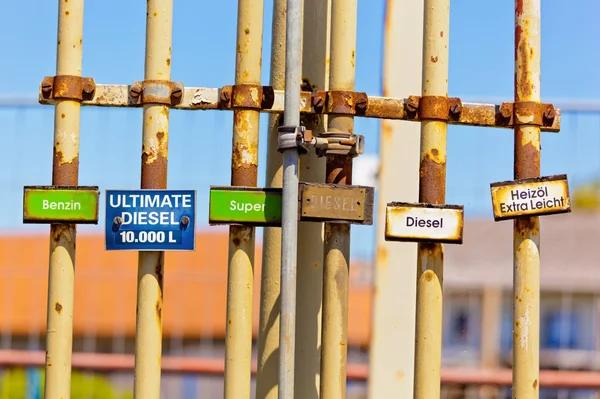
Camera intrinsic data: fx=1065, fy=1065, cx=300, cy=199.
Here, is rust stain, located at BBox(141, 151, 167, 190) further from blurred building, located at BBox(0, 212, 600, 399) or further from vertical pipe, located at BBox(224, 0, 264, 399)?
blurred building, located at BBox(0, 212, 600, 399)

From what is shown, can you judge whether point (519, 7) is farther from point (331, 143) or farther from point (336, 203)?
point (336, 203)

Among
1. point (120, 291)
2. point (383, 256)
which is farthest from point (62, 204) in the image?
point (120, 291)

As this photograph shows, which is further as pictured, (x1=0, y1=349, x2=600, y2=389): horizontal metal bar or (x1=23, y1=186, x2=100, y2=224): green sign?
(x1=0, y1=349, x2=600, y2=389): horizontal metal bar

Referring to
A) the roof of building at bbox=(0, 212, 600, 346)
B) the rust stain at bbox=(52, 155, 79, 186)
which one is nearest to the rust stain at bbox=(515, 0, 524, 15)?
the rust stain at bbox=(52, 155, 79, 186)

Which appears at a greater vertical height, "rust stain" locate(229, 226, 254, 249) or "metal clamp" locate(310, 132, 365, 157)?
"metal clamp" locate(310, 132, 365, 157)

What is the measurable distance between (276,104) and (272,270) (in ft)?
2.15

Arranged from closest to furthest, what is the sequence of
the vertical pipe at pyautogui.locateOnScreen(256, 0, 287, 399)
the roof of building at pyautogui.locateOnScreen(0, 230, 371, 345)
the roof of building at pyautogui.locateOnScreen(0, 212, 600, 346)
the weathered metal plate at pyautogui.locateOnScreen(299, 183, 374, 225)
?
the weathered metal plate at pyautogui.locateOnScreen(299, 183, 374, 225) < the vertical pipe at pyautogui.locateOnScreen(256, 0, 287, 399) < the roof of building at pyautogui.locateOnScreen(0, 230, 371, 345) < the roof of building at pyautogui.locateOnScreen(0, 212, 600, 346)

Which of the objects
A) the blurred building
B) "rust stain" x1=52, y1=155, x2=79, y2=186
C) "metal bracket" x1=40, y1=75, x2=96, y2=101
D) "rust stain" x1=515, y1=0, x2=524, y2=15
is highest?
"rust stain" x1=515, y1=0, x2=524, y2=15

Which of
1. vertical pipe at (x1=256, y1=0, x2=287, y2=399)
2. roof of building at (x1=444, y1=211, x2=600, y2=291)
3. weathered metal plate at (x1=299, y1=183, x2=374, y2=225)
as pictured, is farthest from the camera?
roof of building at (x1=444, y1=211, x2=600, y2=291)

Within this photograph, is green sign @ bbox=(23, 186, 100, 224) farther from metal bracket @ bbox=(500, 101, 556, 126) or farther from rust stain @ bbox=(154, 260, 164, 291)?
metal bracket @ bbox=(500, 101, 556, 126)

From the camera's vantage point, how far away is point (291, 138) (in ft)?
11.7

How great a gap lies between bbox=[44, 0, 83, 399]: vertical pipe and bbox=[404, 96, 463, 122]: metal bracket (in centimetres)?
120

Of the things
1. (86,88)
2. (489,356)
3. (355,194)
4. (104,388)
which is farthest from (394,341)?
(489,356)

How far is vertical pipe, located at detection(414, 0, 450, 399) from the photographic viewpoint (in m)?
3.76
